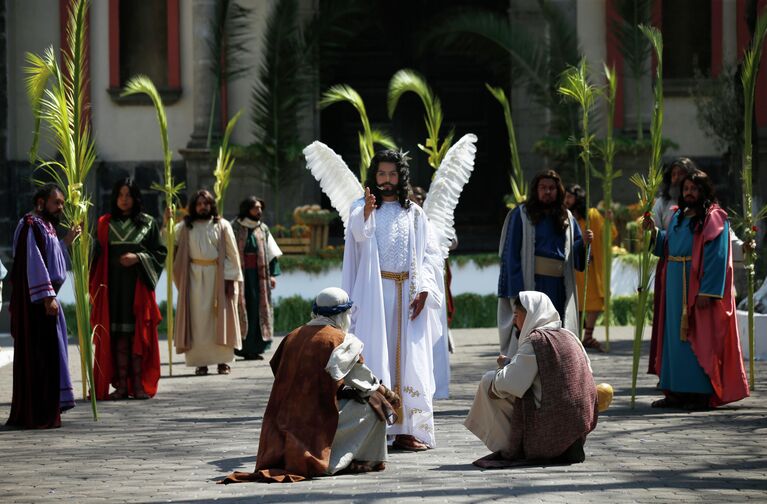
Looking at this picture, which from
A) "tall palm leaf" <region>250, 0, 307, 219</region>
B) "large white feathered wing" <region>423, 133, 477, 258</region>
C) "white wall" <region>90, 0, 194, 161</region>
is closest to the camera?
"large white feathered wing" <region>423, 133, 477, 258</region>

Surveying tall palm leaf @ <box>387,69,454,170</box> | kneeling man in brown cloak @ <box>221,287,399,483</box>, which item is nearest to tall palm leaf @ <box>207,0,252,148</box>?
tall palm leaf @ <box>387,69,454,170</box>

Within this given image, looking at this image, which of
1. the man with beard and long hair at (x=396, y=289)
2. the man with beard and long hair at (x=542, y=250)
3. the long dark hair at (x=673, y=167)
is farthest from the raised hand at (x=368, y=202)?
the long dark hair at (x=673, y=167)

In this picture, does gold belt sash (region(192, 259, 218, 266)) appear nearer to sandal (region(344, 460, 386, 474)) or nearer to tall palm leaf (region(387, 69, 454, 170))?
tall palm leaf (region(387, 69, 454, 170))

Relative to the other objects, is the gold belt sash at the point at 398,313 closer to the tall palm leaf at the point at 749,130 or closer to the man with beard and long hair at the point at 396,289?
the man with beard and long hair at the point at 396,289

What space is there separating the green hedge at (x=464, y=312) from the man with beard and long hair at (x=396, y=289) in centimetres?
907

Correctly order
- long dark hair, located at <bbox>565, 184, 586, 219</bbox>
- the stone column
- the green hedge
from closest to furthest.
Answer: long dark hair, located at <bbox>565, 184, 586, 219</bbox> → the green hedge → the stone column

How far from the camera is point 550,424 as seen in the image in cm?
833

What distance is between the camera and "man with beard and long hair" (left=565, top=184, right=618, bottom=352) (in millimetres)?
15695

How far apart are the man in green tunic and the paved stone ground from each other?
3.26 metres

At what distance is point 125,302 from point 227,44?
34.9 ft

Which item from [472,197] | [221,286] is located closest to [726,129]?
[472,197]

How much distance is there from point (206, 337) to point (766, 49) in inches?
463

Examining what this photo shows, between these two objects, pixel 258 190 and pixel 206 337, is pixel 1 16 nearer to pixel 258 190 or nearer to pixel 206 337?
pixel 258 190

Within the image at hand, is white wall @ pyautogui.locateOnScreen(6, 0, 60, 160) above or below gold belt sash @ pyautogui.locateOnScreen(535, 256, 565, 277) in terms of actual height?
above
